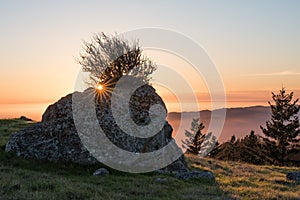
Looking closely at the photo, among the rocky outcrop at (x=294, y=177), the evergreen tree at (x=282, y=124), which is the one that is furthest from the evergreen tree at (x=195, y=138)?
the rocky outcrop at (x=294, y=177)

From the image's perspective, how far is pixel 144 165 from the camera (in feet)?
65.5

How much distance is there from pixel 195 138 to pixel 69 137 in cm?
7584

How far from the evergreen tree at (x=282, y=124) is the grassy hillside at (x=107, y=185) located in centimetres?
4648

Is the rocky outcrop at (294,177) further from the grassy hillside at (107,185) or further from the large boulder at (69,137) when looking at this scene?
the large boulder at (69,137)

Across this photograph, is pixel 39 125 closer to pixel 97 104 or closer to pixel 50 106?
pixel 50 106

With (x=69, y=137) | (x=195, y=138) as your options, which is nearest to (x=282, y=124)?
(x=195, y=138)

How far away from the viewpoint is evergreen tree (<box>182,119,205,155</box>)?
91.0 m

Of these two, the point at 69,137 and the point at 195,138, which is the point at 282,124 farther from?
the point at 69,137

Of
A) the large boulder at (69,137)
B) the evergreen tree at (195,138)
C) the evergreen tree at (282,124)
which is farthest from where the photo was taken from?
the evergreen tree at (195,138)

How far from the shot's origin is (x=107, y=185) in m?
15.6

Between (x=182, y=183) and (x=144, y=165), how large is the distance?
3631mm

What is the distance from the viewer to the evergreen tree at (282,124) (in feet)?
207

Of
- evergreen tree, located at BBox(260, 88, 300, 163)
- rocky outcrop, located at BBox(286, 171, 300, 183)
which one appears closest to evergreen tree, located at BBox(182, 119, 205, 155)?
evergreen tree, located at BBox(260, 88, 300, 163)

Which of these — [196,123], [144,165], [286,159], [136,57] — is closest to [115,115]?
[144,165]
